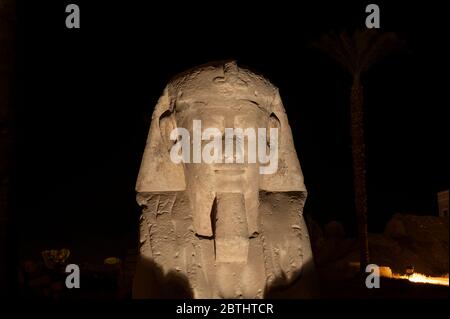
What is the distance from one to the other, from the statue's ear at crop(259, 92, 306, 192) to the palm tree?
7.18 m

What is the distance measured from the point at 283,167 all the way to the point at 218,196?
58 centimetres

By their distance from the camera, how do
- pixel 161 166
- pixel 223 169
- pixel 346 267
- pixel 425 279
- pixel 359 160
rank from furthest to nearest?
pixel 346 267 < pixel 359 160 < pixel 425 279 < pixel 161 166 < pixel 223 169

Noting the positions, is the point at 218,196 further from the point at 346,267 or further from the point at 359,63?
the point at 359,63

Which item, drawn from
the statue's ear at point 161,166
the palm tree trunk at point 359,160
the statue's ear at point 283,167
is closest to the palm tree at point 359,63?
the palm tree trunk at point 359,160

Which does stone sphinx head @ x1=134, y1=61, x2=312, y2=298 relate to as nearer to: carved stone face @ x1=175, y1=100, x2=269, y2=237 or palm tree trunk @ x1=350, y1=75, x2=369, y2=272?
carved stone face @ x1=175, y1=100, x2=269, y2=237

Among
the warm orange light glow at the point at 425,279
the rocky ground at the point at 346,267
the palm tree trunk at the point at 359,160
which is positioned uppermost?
the palm tree trunk at the point at 359,160

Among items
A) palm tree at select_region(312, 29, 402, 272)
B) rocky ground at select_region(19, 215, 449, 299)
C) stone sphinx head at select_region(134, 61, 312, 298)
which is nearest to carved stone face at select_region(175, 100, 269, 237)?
stone sphinx head at select_region(134, 61, 312, 298)

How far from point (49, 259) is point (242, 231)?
7.14m

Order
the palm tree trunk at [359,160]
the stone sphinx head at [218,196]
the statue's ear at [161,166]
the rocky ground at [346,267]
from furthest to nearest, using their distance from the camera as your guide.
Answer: the palm tree trunk at [359,160] < the rocky ground at [346,267] < the statue's ear at [161,166] < the stone sphinx head at [218,196]

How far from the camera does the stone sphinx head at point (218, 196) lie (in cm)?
316

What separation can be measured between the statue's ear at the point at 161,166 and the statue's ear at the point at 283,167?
553 mm

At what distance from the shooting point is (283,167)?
355cm

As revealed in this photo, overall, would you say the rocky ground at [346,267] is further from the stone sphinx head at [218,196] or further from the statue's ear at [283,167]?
the stone sphinx head at [218,196]

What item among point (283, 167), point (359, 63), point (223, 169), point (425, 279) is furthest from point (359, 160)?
point (223, 169)
